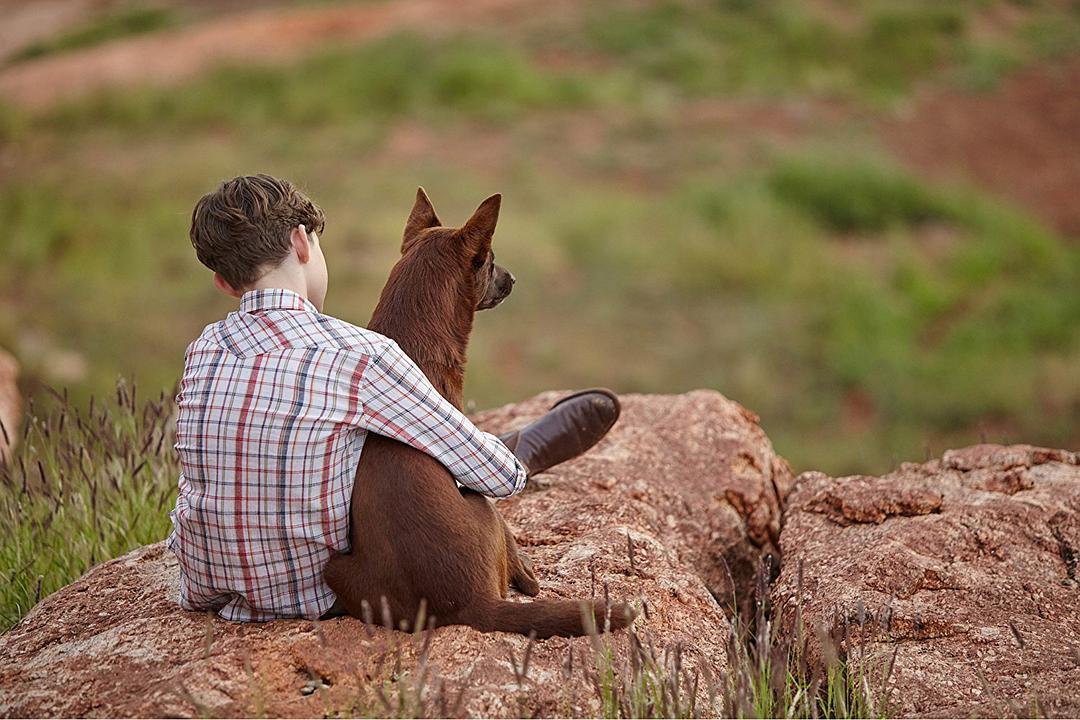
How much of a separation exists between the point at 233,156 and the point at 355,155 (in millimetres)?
1693

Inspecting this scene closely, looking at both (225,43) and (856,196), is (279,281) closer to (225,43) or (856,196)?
(856,196)

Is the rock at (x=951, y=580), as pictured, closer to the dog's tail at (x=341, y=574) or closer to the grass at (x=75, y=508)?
the dog's tail at (x=341, y=574)

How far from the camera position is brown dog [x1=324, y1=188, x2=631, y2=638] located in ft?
9.53

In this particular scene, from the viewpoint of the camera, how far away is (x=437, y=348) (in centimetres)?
320

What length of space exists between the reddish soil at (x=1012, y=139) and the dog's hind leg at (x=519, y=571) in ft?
45.7

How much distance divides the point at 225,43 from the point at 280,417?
2090 centimetres

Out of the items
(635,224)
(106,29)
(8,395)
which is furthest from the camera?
(106,29)

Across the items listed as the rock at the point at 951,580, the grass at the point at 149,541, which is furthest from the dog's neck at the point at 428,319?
the rock at the point at 951,580

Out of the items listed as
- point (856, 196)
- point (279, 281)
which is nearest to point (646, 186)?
point (856, 196)

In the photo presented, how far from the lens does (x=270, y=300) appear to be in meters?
3.04

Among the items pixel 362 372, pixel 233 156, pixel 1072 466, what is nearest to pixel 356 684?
pixel 362 372

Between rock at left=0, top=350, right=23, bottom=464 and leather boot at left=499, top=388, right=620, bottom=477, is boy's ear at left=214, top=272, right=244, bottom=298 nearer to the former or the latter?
leather boot at left=499, top=388, right=620, bottom=477

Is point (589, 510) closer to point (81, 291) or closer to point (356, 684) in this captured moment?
point (356, 684)

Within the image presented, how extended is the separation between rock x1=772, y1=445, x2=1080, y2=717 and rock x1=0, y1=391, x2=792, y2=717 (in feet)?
0.98
